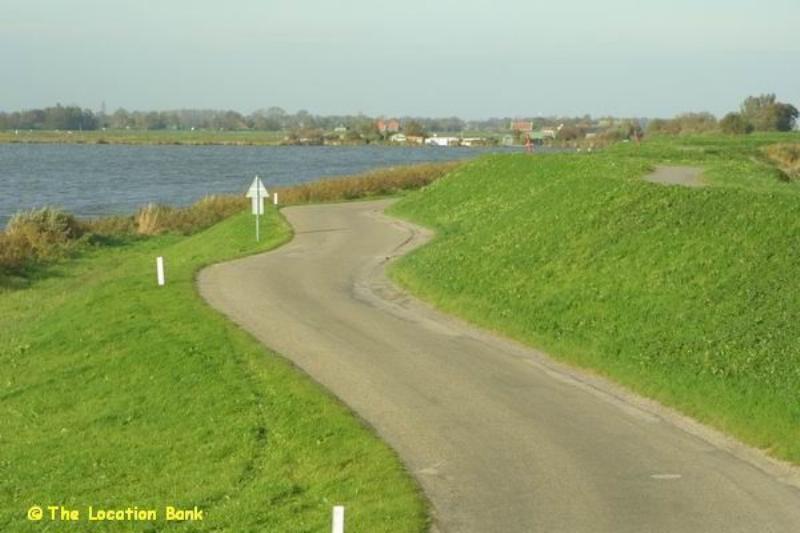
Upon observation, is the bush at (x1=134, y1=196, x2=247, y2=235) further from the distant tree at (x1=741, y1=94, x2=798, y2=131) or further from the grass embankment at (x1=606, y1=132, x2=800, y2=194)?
the distant tree at (x1=741, y1=94, x2=798, y2=131)

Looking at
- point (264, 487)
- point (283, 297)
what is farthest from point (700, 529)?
point (283, 297)

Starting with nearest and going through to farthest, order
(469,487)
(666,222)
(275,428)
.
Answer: (469,487) → (275,428) → (666,222)

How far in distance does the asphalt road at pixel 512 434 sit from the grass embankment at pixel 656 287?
395 millimetres

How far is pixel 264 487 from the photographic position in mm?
10398

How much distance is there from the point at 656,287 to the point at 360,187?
3260 cm

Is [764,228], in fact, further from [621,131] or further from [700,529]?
[621,131]

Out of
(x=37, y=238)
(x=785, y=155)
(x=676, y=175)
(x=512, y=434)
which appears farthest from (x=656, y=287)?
(x=785, y=155)

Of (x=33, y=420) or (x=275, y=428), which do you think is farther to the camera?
(x=33, y=420)

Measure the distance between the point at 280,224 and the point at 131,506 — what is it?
2468 centimetres

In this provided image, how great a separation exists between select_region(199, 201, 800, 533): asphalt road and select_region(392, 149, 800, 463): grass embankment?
395 mm

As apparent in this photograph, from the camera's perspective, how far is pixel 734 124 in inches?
3223

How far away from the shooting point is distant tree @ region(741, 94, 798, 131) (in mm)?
89062

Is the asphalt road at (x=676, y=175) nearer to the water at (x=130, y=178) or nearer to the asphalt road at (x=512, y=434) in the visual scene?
the asphalt road at (x=512, y=434)

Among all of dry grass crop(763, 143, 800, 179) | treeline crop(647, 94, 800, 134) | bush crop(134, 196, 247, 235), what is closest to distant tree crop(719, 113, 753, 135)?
treeline crop(647, 94, 800, 134)
